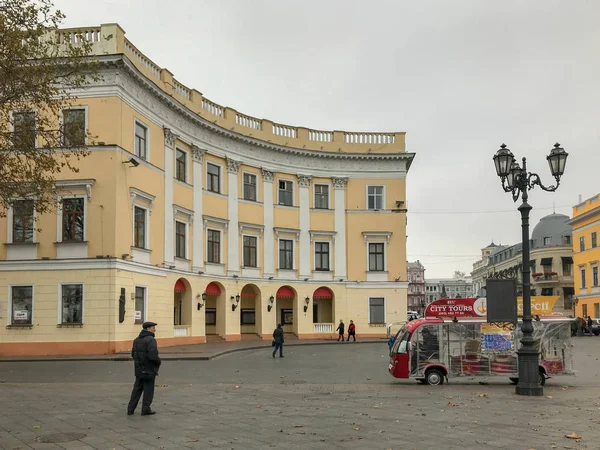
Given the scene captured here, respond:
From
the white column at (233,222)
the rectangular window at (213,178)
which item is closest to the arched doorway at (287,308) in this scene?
the white column at (233,222)

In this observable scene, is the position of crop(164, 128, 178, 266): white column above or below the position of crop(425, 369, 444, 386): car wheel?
above

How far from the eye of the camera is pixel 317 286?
156 feet

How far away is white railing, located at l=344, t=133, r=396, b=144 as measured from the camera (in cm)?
4966

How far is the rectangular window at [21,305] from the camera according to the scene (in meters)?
29.6

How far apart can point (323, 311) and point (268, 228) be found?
8.49 meters

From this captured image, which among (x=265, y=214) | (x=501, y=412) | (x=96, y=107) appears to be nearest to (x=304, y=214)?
(x=265, y=214)

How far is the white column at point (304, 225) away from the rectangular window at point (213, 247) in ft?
24.9

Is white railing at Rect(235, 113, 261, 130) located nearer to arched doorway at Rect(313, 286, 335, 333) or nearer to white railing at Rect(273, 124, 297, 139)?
white railing at Rect(273, 124, 297, 139)

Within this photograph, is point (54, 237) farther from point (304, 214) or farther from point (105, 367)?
point (304, 214)

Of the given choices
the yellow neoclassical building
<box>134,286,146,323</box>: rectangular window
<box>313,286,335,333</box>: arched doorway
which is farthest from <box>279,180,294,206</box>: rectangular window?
<box>134,286,146,323</box>: rectangular window

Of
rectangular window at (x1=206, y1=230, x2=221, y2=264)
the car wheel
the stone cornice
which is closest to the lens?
the car wheel

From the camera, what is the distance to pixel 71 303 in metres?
29.6

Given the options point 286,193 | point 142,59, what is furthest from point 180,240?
point 286,193

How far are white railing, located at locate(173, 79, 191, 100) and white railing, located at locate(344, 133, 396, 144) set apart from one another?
14.8 meters
